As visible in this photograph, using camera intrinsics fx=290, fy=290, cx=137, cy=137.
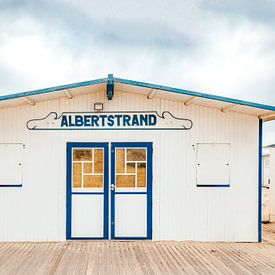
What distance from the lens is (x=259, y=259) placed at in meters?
4.82

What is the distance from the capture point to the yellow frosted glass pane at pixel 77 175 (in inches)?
227

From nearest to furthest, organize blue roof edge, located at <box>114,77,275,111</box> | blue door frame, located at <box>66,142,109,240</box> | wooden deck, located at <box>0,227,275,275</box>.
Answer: wooden deck, located at <box>0,227,275,275</box>, blue roof edge, located at <box>114,77,275,111</box>, blue door frame, located at <box>66,142,109,240</box>

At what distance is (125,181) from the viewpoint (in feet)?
18.9

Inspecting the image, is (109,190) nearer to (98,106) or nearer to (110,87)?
(98,106)

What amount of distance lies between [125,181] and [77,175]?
96 cm

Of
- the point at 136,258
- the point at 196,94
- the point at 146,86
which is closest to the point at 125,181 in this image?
the point at 136,258

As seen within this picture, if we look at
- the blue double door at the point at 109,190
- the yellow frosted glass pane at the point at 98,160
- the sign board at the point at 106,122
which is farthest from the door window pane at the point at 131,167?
the sign board at the point at 106,122

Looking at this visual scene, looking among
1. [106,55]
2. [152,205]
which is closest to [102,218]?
[152,205]

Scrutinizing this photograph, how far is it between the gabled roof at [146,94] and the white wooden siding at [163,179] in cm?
20

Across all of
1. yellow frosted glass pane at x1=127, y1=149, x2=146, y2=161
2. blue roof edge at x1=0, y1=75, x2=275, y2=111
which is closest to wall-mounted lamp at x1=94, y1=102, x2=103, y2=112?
blue roof edge at x1=0, y1=75, x2=275, y2=111

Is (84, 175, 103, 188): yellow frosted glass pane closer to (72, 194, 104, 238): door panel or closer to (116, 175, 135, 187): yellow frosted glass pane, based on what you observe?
(72, 194, 104, 238): door panel

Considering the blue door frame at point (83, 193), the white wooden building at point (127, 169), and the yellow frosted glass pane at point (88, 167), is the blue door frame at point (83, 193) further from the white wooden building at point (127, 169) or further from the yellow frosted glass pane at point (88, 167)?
the yellow frosted glass pane at point (88, 167)

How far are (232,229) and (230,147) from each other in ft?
5.32

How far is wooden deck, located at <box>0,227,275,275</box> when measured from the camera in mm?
4301
